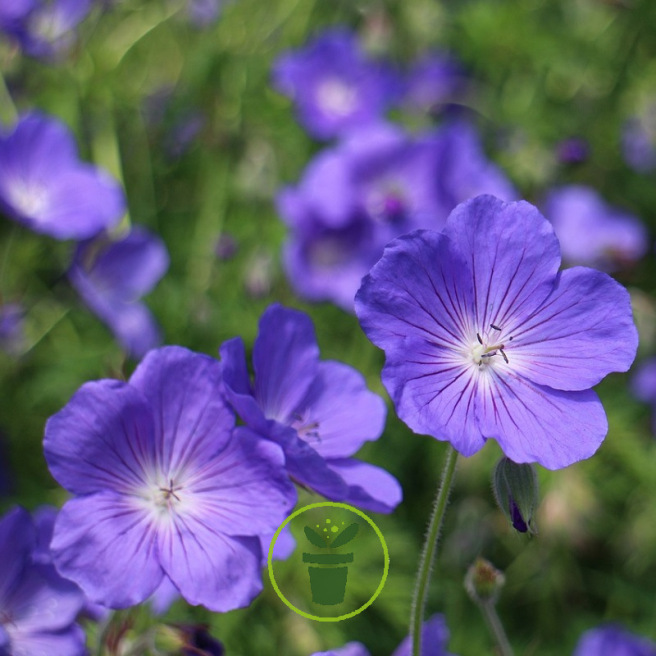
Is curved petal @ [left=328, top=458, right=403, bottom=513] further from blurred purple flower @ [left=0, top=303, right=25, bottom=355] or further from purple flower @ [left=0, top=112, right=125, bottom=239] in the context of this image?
blurred purple flower @ [left=0, top=303, right=25, bottom=355]

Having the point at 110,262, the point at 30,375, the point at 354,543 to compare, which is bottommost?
the point at 354,543

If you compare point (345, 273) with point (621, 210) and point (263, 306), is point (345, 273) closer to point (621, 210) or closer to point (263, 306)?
point (263, 306)

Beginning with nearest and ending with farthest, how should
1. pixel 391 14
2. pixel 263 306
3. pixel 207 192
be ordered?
pixel 263 306 < pixel 207 192 < pixel 391 14

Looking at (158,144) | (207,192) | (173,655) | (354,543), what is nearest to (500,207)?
(173,655)

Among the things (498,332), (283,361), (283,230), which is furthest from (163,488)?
(283,230)

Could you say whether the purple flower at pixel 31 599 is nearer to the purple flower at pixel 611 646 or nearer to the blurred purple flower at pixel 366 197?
the purple flower at pixel 611 646

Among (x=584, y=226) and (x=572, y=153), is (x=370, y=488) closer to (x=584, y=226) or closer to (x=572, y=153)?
(x=572, y=153)
